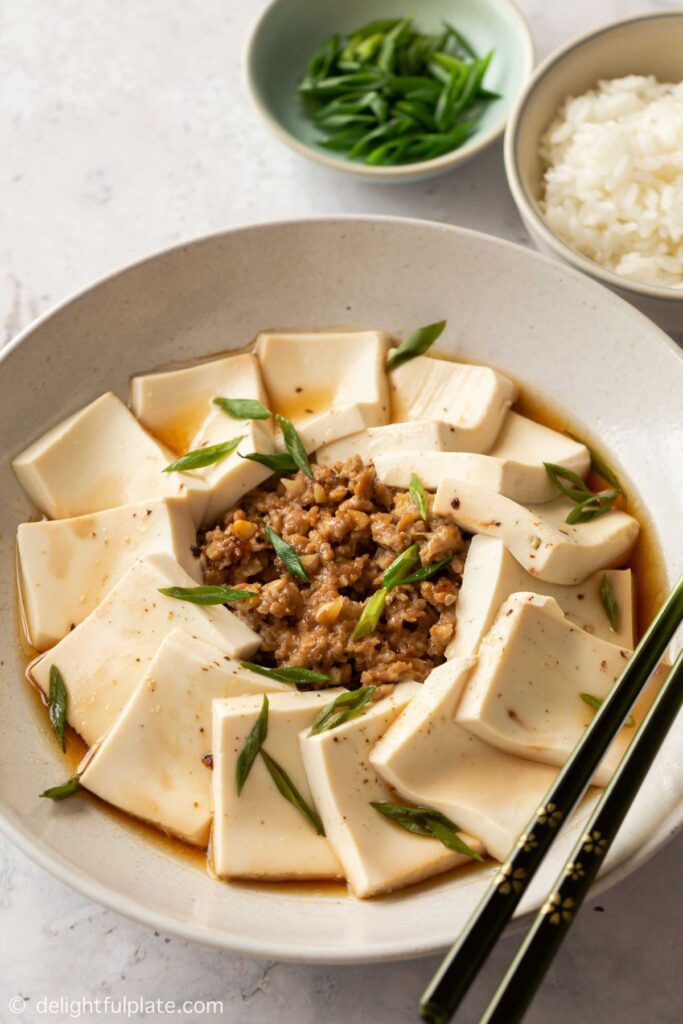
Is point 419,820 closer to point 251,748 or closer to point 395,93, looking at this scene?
point 251,748

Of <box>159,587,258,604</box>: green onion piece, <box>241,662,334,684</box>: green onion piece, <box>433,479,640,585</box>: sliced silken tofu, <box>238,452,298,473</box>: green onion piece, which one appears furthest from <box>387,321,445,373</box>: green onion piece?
<box>241,662,334,684</box>: green onion piece

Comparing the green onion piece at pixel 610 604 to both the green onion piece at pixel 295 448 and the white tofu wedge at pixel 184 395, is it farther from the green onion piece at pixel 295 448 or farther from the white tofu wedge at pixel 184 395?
the white tofu wedge at pixel 184 395

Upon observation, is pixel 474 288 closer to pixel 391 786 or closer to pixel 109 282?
pixel 109 282

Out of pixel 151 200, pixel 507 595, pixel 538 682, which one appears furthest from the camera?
pixel 151 200

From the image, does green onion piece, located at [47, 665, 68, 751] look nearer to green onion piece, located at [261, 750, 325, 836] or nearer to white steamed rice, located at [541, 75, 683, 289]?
green onion piece, located at [261, 750, 325, 836]

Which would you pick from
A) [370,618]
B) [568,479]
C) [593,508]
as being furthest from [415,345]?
A: [370,618]
